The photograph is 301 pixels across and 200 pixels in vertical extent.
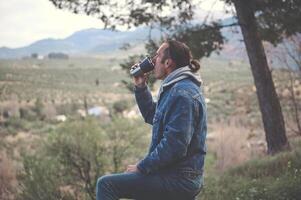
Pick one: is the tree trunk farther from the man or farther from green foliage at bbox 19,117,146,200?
green foliage at bbox 19,117,146,200

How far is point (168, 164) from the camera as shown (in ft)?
13.6

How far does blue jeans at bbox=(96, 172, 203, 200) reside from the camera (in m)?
4.14

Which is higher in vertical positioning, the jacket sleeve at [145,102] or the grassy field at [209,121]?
the jacket sleeve at [145,102]

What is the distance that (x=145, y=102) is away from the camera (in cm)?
495

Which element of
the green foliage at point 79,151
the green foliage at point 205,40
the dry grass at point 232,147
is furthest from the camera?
the dry grass at point 232,147

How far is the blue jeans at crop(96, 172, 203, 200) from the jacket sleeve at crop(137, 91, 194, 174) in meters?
0.09

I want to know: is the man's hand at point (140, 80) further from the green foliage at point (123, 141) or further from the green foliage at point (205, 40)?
the green foliage at point (123, 141)

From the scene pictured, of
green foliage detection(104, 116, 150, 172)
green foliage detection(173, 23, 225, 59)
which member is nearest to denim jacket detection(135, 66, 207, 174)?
green foliage detection(173, 23, 225, 59)

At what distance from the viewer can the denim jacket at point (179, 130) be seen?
406 centimetres

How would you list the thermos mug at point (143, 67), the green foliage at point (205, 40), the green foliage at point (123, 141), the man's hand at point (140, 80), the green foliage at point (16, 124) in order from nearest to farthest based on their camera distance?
1. the thermos mug at point (143, 67)
2. the man's hand at point (140, 80)
3. the green foliage at point (205, 40)
4. the green foliage at point (123, 141)
5. the green foliage at point (16, 124)

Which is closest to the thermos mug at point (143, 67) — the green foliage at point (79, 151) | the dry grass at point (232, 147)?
the green foliage at point (79, 151)

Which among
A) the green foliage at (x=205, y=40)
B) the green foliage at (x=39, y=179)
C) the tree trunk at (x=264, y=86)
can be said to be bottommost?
the green foliage at (x=39, y=179)

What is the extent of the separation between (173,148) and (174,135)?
101 mm

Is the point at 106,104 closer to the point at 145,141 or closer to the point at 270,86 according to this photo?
the point at 145,141
